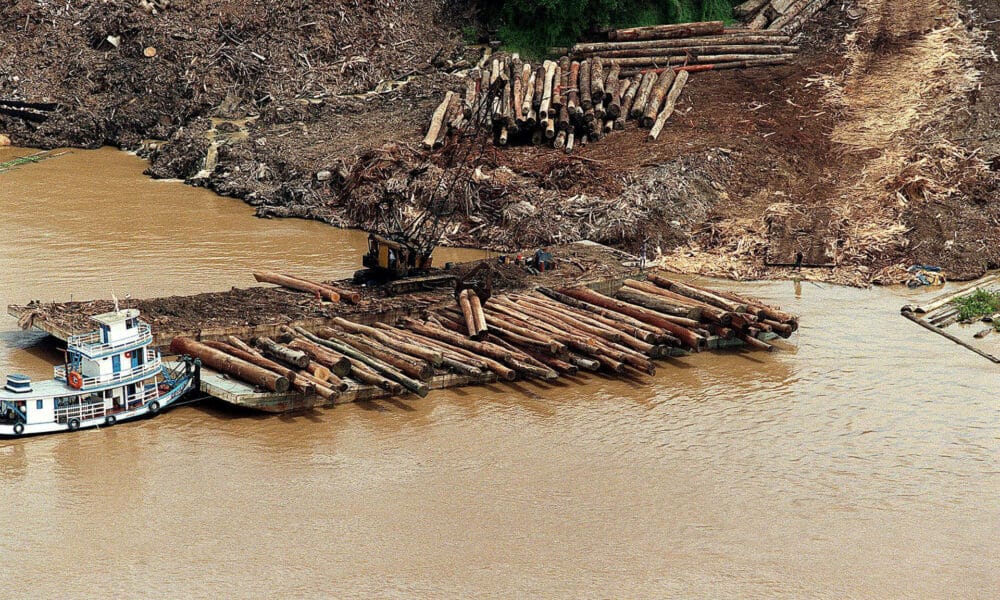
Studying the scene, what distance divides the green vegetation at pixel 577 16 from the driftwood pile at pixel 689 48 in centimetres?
129

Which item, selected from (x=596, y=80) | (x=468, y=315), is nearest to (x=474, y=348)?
(x=468, y=315)

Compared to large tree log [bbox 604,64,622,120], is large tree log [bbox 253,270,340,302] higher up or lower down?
lower down

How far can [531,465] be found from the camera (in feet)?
56.3

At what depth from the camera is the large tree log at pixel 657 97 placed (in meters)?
33.0

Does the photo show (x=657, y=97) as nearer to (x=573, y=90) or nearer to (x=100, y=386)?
(x=573, y=90)

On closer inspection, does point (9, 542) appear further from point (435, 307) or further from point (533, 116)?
point (533, 116)

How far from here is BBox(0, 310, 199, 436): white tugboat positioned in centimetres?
1714

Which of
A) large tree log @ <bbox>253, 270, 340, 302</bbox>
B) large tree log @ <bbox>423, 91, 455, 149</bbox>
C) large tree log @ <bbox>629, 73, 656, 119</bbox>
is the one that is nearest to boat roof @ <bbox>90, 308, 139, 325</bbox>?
large tree log @ <bbox>253, 270, 340, 302</bbox>

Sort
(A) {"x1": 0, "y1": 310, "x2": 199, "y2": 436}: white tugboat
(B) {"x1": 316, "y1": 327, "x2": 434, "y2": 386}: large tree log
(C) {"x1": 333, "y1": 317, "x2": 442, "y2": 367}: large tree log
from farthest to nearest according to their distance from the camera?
(C) {"x1": 333, "y1": 317, "x2": 442, "y2": 367}: large tree log → (B) {"x1": 316, "y1": 327, "x2": 434, "y2": 386}: large tree log → (A) {"x1": 0, "y1": 310, "x2": 199, "y2": 436}: white tugboat

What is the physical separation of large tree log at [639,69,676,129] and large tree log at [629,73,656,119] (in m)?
0.11

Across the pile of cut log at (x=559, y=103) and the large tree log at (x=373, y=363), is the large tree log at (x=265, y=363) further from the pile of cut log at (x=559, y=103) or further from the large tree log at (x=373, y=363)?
the pile of cut log at (x=559, y=103)

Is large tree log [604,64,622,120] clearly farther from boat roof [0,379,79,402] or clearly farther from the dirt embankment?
boat roof [0,379,79,402]

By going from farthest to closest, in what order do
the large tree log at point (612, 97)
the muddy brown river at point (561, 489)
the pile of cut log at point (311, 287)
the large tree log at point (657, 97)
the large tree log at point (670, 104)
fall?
the large tree log at point (657, 97)
the large tree log at point (612, 97)
the large tree log at point (670, 104)
the pile of cut log at point (311, 287)
the muddy brown river at point (561, 489)

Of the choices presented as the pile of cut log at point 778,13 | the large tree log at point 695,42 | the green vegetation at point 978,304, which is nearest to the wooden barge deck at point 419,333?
the green vegetation at point 978,304
